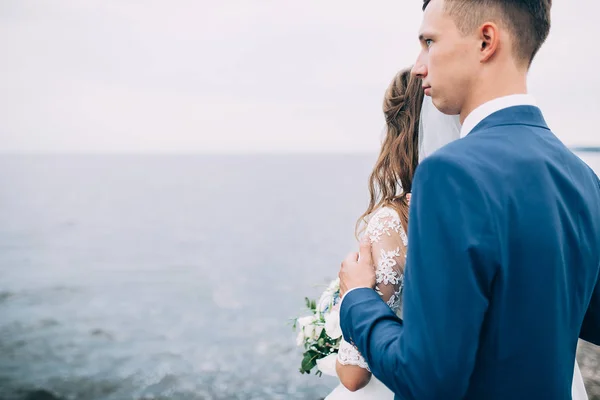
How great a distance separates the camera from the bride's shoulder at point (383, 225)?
6.20ft

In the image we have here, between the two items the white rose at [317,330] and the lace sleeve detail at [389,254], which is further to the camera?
the white rose at [317,330]

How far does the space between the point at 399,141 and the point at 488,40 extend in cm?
102

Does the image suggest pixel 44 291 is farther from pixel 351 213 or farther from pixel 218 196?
pixel 218 196

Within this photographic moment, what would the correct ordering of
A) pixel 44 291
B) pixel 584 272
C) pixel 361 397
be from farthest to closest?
pixel 44 291
pixel 361 397
pixel 584 272

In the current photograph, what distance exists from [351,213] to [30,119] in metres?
52.5

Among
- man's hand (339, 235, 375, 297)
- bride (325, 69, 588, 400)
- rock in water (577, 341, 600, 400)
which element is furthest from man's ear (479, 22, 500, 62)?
rock in water (577, 341, 600, 400)

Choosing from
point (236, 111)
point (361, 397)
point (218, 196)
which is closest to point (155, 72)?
point (236, 111)

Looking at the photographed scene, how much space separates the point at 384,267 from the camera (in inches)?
71.8

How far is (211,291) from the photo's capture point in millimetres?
39969

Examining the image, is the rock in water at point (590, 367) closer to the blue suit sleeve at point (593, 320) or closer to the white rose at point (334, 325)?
the white rose at point (334, 325)

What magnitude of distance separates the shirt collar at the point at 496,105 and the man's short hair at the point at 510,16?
0.10 meters

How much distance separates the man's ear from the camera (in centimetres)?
115

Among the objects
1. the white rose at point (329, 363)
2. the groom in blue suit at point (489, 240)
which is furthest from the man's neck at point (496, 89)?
the white rose at point (329, 363)

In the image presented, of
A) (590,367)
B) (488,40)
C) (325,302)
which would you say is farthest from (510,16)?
(590,367)
